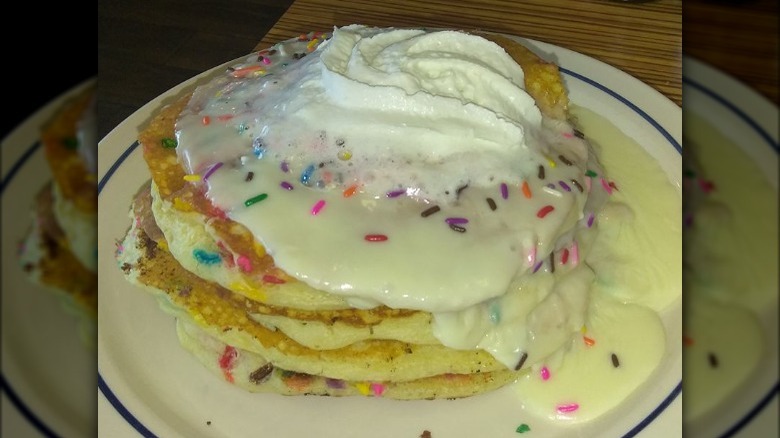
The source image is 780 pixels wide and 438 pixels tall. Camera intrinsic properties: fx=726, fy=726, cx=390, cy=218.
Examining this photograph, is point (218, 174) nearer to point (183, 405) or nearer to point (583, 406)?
point (183, 405)

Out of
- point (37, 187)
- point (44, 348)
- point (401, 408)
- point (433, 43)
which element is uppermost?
point (37, 187)

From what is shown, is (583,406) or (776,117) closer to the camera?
(776,117)

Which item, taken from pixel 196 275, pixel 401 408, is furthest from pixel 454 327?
pixel 196 275

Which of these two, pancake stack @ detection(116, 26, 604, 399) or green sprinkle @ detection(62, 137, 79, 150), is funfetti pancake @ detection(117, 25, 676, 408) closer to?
pancake stack @ detection(116, 26, 604, 399)

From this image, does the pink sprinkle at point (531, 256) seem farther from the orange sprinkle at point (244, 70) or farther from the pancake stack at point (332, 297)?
the orange sprinkle at point (244, 70)

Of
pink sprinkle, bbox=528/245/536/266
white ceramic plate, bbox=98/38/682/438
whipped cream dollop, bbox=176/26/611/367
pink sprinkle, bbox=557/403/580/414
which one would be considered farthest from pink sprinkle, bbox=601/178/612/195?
pink sprinkle, bbox=557/403/580/414

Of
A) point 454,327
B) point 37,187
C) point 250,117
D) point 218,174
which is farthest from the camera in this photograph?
point 250,117
